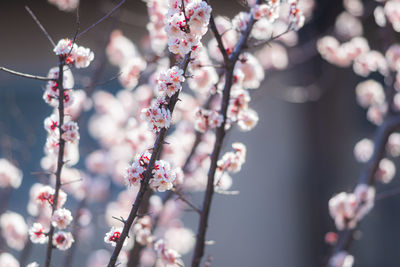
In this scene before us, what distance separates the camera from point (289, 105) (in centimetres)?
466

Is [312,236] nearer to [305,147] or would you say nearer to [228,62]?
[305,147]

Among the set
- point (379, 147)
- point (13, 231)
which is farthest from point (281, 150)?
point (13, 231)

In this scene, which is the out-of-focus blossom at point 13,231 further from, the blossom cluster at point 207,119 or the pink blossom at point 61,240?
the blossom cluster at point 207,119

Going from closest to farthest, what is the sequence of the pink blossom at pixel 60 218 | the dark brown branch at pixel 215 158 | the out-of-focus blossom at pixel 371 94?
1. the pink blossom at pixel 60 218
2. the dark brown branch at pixel 215 158
3. the out-of-focus blossom at pixel 371 94

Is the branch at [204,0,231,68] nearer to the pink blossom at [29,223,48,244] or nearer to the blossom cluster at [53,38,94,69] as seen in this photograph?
the blossom cluster at [53,38,94,69]

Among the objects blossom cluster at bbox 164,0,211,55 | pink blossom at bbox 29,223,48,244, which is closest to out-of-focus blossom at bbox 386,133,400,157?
blossom cluster at bbox 164,0,211,55

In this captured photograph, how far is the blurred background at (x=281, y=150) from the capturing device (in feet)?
13.2

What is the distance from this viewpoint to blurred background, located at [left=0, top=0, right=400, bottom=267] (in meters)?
4.01

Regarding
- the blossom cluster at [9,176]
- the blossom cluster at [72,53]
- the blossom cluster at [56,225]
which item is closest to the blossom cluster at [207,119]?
the blossom cluster at [72,53]

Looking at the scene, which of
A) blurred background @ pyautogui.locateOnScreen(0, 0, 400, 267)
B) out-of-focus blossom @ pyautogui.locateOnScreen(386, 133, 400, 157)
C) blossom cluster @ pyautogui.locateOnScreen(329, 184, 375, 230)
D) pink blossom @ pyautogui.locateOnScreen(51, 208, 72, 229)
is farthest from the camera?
blurred background @ pyautogui.locateOnScreen(0, 0, 400, 267)

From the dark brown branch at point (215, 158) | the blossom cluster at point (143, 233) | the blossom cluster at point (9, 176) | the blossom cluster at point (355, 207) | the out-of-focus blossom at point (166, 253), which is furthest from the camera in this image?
the blossom cluster at point (9, 176)

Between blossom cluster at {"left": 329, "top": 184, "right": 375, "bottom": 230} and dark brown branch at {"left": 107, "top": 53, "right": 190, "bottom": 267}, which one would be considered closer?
dark brown branch at {"left": 107, "top": 53, "right": 190, "bottom": 267}

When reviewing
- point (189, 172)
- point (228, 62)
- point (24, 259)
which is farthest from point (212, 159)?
point (24, 259)

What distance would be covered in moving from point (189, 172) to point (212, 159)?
84 centimetres
